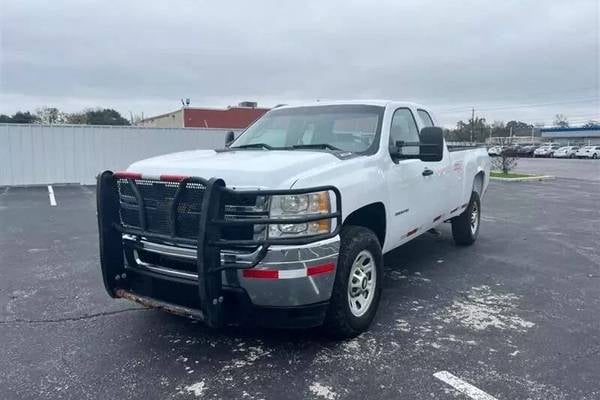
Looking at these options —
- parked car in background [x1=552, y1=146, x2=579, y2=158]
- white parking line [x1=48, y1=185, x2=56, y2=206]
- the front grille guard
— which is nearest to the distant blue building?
parked car in background [x1=552, y1=146, x2=579, y2=158]

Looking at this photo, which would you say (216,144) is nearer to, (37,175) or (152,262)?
(37,175)

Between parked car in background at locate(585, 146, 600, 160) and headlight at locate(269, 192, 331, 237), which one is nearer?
headlight at locate(269, 192, 331, 237)

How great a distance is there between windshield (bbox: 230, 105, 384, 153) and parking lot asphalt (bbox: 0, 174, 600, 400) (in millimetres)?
1679

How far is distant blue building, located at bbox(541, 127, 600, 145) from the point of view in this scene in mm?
84812

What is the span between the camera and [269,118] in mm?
5809

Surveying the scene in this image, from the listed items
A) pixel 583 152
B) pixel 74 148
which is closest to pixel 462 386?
pixel 74 148

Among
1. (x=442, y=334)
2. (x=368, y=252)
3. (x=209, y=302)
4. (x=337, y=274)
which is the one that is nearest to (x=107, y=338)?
(x=209, y=302)

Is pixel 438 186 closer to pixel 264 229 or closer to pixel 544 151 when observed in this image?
pixel 264 229

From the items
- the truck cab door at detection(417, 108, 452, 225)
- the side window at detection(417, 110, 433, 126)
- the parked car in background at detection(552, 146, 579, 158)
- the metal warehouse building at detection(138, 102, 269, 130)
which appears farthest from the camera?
the parked car in background at detection(552, 146, 579, 158)

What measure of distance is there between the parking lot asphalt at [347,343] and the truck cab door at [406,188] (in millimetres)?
738

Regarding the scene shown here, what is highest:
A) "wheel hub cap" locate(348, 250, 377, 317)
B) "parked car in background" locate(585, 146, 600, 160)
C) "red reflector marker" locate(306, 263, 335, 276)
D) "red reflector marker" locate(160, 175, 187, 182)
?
"parked car in background" locate(585, 146, 600, 160)

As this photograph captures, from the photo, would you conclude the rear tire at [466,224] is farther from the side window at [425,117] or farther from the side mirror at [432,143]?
the side mirror at [432,143]

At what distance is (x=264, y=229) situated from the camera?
134 inches

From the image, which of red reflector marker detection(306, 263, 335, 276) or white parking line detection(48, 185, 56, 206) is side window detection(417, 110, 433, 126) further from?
white parking line detection(48, 185, 56, 206)
